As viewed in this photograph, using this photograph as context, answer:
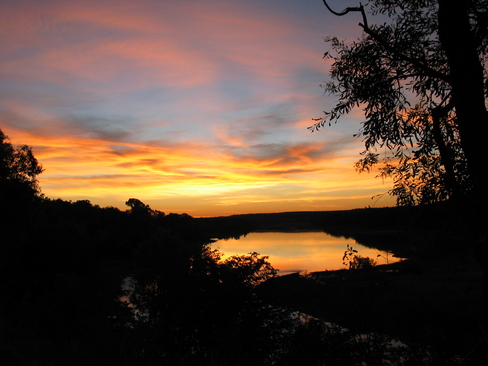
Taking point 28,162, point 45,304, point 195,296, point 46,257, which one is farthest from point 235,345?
point 46,257

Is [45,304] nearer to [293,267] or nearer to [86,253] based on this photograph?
[86,253]

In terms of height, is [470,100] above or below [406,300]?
above

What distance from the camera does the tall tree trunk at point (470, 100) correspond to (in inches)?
172

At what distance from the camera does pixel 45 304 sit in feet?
68.8

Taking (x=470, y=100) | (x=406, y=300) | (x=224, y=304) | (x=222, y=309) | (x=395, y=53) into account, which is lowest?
(x=406, y=300)

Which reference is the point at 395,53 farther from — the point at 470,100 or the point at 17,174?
the point at 17,174

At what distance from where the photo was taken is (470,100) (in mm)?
4523

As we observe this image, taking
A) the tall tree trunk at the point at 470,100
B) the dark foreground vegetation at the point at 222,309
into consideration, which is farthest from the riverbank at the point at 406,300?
the tall tree trunk at the point at 470,100

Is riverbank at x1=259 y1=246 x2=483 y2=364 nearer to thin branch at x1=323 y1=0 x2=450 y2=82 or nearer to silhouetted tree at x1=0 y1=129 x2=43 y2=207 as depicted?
thin branch at x1=323 y1=0 x2=450 y2=82

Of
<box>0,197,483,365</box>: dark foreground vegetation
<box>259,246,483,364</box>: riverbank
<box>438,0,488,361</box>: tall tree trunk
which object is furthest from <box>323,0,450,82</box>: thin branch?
<box>259,246,483,364</box>: riverbank

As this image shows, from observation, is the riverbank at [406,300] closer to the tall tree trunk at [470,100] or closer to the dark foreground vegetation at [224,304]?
the dark foreground vegetation at [224,304]

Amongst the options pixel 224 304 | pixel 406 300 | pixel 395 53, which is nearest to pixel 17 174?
pixel 224 304

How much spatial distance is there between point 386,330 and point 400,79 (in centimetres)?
1331

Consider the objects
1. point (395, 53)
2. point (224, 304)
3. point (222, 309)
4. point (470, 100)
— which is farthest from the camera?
point (224, 304)
